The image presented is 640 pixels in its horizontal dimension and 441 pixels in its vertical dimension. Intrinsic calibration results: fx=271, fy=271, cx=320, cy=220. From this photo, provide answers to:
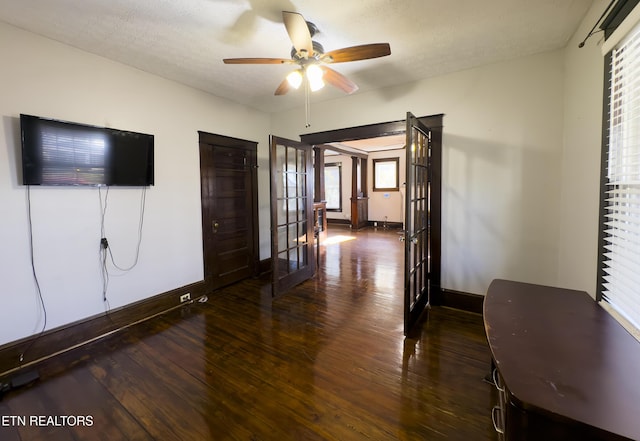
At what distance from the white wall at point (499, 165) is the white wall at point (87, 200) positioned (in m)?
2.77

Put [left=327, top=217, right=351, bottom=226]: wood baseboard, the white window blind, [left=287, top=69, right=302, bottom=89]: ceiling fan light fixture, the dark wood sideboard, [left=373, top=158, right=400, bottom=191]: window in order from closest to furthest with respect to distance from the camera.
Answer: the dark wood sideboard
the white window blind
[left=287, top=69, right=302, bottom=89]: ceiling fan light fixture
[left=373, top=158, right=400, bottom=191]: window
[left=327, top=217, right=351, bottom=226]: wood baseboard

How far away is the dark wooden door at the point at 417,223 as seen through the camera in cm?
248

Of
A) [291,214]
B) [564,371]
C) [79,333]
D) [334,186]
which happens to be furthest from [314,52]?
[334,186]

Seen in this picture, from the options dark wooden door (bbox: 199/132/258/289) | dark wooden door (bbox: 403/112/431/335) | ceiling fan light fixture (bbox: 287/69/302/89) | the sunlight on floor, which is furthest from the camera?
the sunlight on floor

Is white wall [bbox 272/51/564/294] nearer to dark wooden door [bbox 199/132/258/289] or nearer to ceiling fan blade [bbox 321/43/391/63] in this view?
ceiling fan blade [bbox 321/43/391/63]

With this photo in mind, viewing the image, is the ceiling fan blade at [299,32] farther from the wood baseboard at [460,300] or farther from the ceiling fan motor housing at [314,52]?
the wood baseboard at [460,300]

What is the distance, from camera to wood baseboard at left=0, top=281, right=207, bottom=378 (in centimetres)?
215

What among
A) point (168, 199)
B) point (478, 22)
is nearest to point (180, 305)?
point (168, 199)

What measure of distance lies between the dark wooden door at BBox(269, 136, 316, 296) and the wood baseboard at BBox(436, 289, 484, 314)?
1.91m

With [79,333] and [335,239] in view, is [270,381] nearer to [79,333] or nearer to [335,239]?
[79,333]

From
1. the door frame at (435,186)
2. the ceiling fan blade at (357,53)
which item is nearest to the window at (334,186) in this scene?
the door frame at (435,186)

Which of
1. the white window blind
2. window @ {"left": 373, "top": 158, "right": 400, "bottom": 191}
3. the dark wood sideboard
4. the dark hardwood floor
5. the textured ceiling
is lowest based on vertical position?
the dark hardwood floor

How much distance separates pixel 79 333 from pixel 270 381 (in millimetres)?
1917

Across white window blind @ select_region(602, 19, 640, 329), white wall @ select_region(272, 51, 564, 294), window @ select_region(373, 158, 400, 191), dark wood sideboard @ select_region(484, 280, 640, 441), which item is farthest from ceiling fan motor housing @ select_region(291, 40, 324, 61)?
window @ select_region(373, 158, 400, 191)
